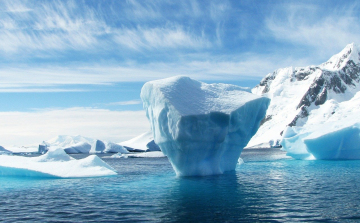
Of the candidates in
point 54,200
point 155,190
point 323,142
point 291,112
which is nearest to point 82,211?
point 54,200

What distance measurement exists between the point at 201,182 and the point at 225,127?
3561 millimetres

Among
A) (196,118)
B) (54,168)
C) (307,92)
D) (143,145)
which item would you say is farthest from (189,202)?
(307,92)

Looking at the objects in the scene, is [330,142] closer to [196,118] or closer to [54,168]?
[196,118]

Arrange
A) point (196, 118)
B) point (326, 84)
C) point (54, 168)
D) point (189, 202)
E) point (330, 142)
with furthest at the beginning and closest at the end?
1. point (326, 84)
2. point (330, 142)
3. point (54, 168)
4. point (196, 118)
5. point (189, 202)

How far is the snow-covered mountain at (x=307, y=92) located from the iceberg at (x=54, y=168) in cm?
11947

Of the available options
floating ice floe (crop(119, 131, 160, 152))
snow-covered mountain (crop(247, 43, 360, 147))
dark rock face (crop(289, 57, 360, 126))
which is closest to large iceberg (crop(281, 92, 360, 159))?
floating ice floe (crop(119, 131, 160, 152))

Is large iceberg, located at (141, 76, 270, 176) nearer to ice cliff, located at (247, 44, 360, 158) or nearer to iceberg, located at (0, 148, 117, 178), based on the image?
iceberg, located at (0, 148, 117, 178)

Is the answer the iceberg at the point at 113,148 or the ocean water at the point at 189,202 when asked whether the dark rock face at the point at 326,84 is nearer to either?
the iceberg at the point at 113,148

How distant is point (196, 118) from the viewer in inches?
752

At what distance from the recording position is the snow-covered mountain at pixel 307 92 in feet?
501

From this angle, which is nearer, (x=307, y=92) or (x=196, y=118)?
(x=196, y=118)

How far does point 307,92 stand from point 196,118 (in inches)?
6246

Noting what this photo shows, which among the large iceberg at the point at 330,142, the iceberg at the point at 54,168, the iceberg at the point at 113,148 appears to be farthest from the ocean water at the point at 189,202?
the iceberg at the point at 113,148

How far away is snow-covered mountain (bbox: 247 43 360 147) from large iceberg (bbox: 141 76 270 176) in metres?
120
